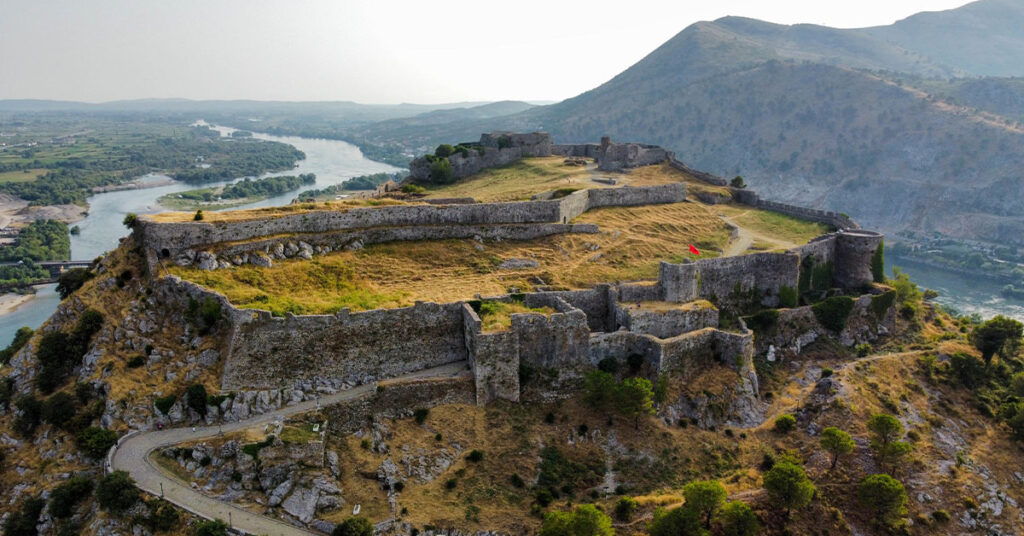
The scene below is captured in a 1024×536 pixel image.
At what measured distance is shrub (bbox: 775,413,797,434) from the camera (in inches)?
1341

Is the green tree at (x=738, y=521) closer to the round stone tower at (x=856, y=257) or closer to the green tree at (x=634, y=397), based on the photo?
the green tree at (x=634, y=397)

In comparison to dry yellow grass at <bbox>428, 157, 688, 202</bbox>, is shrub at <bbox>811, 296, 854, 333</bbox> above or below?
below

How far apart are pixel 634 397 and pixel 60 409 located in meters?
26.0

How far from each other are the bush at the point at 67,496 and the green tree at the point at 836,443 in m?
33.2

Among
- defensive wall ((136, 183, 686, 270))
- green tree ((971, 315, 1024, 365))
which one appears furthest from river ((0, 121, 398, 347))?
green tree ((971, 315, 1024, 365))

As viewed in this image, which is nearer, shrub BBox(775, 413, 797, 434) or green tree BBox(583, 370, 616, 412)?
green tree BBox(583, 370, 616, 412)

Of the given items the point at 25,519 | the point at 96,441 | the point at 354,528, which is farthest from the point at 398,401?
the point at 25,519

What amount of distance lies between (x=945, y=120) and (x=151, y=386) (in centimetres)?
17965

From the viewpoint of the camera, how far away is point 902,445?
31.1 m

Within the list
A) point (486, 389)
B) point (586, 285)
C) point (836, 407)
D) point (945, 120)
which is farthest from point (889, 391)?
point (945, 120)

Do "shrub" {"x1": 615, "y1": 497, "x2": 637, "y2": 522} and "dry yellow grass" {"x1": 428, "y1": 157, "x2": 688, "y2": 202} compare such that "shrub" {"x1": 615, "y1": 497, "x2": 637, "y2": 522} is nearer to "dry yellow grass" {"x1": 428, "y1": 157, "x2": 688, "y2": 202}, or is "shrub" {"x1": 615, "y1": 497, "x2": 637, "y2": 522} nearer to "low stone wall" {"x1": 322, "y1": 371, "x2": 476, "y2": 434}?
"low stone wall" {"x1": 322, "y1": 371, "x2": 476, "y2": 434}

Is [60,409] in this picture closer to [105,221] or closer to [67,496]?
[67,496]

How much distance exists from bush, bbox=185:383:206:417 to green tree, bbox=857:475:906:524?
29.7 metres

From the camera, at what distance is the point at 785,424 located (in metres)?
34.1
